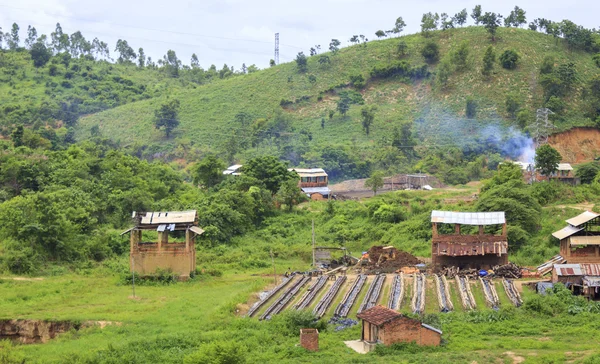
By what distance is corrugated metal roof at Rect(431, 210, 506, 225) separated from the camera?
122 ft

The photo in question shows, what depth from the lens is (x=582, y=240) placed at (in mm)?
33219

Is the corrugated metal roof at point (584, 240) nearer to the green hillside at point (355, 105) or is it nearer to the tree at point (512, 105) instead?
the green hillside at point (355, 105)

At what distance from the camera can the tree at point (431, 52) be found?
85.9 meters

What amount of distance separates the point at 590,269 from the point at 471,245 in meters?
7.18

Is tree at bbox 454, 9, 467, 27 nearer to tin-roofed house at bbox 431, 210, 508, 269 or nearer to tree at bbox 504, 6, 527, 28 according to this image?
tree at bbox 504, 6, 527, 28

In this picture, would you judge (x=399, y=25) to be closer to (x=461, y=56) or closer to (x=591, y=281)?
(x=461, y=56)

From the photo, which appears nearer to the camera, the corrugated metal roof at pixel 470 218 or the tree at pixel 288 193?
the corrugated metal roof at pixel 470 218

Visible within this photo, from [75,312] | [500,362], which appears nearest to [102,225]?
[75,312]

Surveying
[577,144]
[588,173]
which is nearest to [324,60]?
[577,144]

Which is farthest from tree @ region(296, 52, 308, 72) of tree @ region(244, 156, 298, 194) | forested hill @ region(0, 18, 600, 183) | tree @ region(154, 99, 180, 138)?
tree @ region(244, 156, 298, 194)

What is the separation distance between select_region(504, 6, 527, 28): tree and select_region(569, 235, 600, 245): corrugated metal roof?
5821cm

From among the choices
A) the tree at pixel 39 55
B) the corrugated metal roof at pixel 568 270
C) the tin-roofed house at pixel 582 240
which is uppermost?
the tree at pixel 39 55

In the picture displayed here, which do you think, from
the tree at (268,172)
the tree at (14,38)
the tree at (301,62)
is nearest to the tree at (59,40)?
the tree at (14,38)

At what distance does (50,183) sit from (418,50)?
52.0 metres
